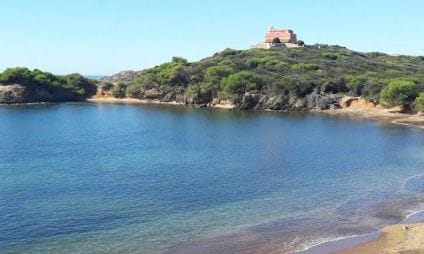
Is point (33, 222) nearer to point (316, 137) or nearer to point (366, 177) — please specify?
point (366, 177)

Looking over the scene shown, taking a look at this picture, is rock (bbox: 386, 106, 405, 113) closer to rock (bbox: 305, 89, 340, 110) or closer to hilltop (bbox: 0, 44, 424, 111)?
hilltop (bbox: 0, 44, 424, 111)

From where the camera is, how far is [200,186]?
4862 centimetres

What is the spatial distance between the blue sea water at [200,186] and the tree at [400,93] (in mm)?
20826

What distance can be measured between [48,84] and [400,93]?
87.9 metres

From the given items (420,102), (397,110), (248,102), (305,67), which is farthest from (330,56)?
(420,102)

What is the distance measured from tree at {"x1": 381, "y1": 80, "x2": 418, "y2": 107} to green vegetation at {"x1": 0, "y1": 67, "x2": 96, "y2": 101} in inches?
3209

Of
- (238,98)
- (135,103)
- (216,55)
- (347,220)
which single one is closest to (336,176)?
(347,220)

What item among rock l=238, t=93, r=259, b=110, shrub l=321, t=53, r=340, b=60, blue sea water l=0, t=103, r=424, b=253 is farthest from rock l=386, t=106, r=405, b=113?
shrub l=321, t=53, r=340, b=60

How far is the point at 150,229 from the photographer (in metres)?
36.9

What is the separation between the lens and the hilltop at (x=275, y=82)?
123438mm

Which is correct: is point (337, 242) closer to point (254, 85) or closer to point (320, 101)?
point (320, 101)

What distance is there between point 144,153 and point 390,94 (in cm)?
6305

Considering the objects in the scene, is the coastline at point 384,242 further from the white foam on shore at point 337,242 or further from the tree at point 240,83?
the tree at point 240,83

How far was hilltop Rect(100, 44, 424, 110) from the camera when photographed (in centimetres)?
12344
